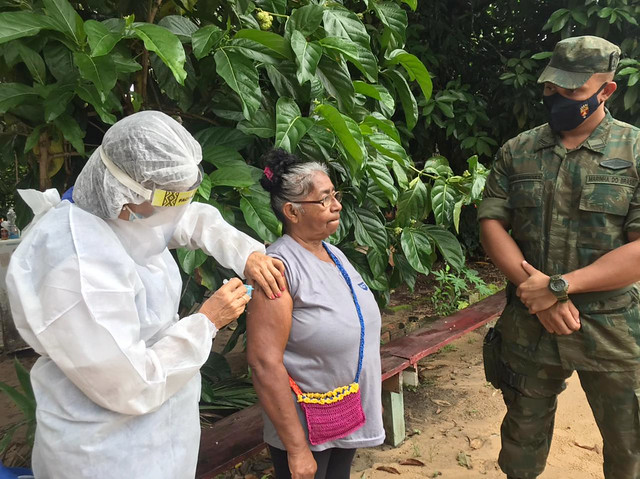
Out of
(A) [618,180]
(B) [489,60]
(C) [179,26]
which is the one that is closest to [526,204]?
(A) [618,180]

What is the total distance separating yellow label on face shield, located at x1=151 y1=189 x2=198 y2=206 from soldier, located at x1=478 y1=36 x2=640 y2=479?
1.17m

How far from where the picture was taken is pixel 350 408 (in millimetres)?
1697

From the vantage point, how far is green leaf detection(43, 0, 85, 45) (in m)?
1.56

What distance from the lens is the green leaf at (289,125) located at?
1930mm

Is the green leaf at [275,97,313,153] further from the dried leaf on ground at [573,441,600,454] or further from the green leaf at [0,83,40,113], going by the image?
the dried leaf on ground at [573,441,600,454]

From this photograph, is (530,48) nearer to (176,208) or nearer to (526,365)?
(526,365)

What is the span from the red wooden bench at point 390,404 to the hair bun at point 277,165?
41.8 inches

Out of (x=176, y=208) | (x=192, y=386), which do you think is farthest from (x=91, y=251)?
(x=192, y=386)

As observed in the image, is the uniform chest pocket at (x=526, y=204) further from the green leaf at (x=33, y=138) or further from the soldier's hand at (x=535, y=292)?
the green leaf at (x=33, y=138)

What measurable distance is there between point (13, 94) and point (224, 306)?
955mm

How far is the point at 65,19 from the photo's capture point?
1580 millimetres

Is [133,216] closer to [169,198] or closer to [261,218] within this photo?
[169,198]

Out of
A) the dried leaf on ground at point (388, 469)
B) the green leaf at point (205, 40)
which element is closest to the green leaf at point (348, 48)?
the green leaf at point (205, 40)

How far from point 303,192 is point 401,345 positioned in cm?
162
